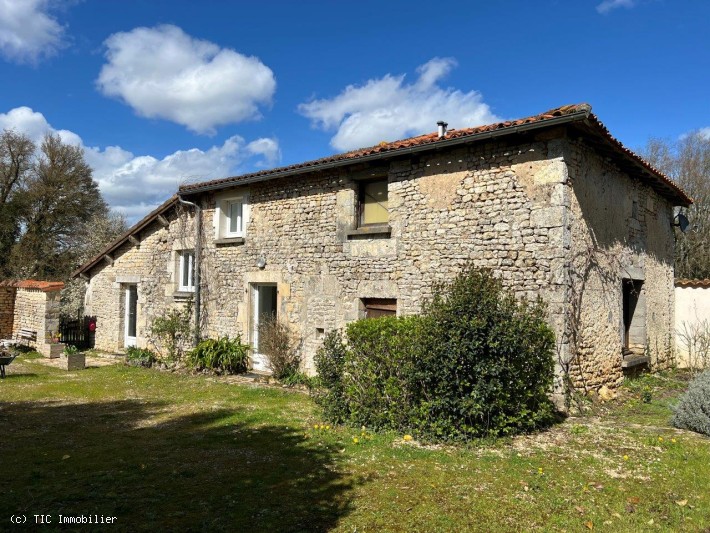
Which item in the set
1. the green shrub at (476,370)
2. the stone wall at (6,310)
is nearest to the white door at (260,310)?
the green shrub at (476,370)

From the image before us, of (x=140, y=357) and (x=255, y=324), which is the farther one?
(x=140, y=357)

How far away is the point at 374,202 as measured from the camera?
952 cm

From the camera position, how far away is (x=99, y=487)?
4398 mm

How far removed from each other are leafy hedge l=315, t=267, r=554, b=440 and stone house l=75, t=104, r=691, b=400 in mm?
1084

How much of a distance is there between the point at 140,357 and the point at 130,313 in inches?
100

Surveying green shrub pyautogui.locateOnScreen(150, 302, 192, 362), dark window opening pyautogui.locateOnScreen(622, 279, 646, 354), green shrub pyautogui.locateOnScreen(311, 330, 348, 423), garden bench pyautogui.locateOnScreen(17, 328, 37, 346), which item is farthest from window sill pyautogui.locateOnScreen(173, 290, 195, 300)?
dark window opening pyautogui.locateOnScreen(622, 279, 646, 354)

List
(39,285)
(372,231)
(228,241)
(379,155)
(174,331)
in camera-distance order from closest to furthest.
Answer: (379,155)
(372,231)
(228,241)
(174,331)
(39,285)

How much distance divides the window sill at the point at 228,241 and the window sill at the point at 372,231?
3.11 meters

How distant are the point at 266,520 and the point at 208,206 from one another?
378 inches

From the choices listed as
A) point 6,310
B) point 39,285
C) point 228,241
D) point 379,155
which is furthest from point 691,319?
point 6,310

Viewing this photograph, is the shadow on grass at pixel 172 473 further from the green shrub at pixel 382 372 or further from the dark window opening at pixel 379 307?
the dark window opening at pixel 379 307

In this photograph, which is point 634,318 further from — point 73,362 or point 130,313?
point 130,313

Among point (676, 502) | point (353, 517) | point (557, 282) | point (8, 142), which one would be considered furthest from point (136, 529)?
point (8, 142)

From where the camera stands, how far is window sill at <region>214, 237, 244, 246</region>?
11.4 metres
